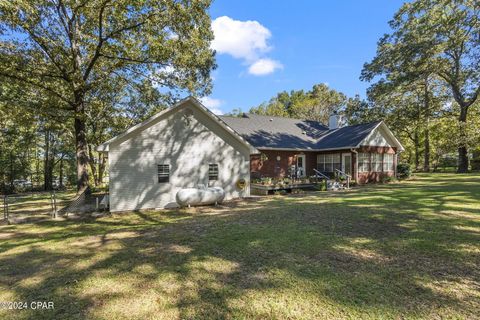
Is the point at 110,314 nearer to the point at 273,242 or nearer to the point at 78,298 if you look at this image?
the point at 78,298

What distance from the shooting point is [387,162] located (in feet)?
71.1

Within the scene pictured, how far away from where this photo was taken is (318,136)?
24.4 meters

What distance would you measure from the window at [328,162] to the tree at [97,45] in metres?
13.0

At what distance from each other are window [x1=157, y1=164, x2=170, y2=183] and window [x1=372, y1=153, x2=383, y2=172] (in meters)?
17.0

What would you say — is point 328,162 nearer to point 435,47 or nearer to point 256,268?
point 435,47

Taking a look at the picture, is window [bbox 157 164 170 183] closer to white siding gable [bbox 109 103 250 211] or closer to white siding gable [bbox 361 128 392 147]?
white siding gable [bbox 109 103 250 211]

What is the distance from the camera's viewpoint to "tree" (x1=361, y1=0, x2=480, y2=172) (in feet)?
69.3

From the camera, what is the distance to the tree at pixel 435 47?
21.1 m

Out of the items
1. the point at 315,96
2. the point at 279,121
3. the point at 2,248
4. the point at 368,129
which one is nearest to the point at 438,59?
the point at 368,129

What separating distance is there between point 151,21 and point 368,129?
57.6ft

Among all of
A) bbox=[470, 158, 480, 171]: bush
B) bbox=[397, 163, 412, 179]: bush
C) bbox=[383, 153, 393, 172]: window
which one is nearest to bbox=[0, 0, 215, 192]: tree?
bbox=[383, 153, 393, 172]: window

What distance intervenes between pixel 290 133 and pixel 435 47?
14370 millimetres

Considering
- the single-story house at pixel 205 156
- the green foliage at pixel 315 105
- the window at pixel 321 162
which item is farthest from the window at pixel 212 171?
the green foliage at pixel 315 105

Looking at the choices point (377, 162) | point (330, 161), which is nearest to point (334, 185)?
point (330, 161)
